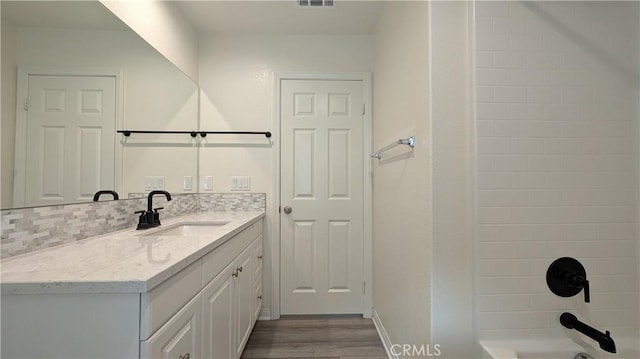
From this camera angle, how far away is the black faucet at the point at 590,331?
2.90ft

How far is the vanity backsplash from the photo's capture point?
853mm

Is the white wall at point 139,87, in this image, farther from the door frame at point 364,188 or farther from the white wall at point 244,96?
the door frame at point 364,188

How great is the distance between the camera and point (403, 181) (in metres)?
1.36

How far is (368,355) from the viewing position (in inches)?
64.8

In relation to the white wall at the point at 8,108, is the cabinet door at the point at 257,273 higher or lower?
lower

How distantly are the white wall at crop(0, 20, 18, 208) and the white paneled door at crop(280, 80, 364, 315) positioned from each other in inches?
57.8

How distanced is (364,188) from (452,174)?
1095 mm

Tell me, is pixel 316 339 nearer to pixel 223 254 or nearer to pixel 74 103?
pixel 223 254

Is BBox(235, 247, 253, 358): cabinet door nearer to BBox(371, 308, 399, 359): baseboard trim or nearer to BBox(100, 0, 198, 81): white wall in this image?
BBox(371, 308, 399, 359): baseboard trim

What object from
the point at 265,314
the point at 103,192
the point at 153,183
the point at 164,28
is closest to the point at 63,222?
the point at 103,192

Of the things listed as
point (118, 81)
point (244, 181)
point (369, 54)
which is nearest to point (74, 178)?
point (118, 81)

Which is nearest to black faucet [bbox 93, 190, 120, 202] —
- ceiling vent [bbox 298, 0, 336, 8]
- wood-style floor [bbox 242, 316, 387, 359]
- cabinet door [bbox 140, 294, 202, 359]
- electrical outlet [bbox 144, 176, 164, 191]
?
electrical outlet [bbox 144, 176, 164, 191]

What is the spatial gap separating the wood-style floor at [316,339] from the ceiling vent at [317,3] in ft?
8.07

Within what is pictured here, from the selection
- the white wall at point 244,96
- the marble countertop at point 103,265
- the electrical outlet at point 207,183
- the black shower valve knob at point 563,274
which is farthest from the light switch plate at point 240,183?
the black shower valve knob at point 563,274
